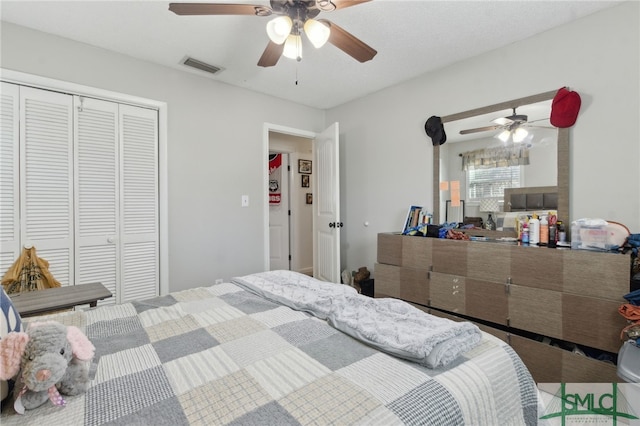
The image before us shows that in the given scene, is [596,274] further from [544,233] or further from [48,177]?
[48,177]

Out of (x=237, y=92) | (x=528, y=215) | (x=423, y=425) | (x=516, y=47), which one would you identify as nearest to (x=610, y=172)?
(x=528, y=215)

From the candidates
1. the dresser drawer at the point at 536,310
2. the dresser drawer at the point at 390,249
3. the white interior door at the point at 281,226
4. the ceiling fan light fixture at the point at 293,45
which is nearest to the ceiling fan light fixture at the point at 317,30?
the ceiling fan light fixture at the point at 293,45

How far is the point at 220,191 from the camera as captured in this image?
3.17m

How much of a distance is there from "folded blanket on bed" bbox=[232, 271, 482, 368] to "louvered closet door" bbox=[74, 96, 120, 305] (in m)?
1.53

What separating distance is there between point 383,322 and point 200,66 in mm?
2790

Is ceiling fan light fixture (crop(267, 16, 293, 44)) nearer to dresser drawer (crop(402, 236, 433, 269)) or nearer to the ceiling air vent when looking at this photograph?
the ceiling air vent

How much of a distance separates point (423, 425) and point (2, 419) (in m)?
1.06

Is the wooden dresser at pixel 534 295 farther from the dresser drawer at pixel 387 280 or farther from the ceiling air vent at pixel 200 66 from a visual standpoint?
the ceiling air vent at pixel 200 66

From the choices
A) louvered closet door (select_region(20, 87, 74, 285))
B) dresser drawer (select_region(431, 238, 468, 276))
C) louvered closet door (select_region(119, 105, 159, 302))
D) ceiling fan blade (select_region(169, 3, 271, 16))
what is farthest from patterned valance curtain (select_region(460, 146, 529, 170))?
louvered closet door (select_region(20, 87, 74, 285))

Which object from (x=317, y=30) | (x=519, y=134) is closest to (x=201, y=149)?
(x=317, y=30)

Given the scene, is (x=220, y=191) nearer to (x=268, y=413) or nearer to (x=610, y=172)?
(x=268, y=413)

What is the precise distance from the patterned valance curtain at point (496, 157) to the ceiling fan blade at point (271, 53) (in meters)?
1.86

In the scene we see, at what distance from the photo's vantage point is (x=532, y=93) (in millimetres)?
2316

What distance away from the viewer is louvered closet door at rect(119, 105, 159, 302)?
263 cm
